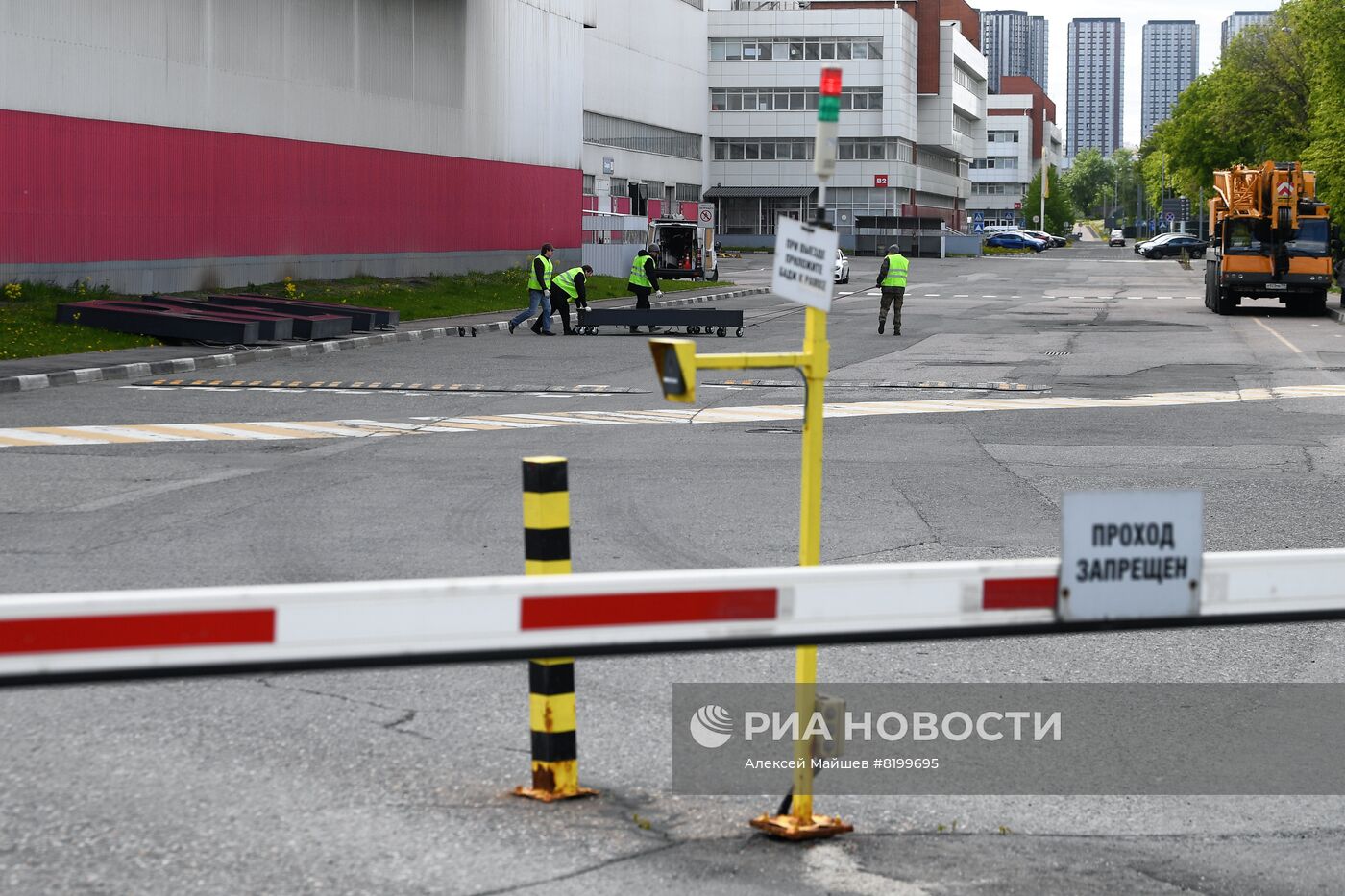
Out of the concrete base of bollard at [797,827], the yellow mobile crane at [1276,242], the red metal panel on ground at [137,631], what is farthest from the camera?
the yellow mobile crane at [1276,242]

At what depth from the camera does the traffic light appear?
481 cm

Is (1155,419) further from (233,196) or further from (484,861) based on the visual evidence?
(233,196)

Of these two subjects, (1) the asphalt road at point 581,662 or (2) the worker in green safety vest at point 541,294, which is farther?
(2) the worker in green safety vest at point 541,294

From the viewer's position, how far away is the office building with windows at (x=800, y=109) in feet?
364

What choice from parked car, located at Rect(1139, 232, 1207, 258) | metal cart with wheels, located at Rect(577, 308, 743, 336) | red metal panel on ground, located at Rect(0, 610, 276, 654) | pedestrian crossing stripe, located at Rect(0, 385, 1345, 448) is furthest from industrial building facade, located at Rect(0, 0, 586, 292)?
parked car, located at Rect(1139, 232, 1207, 258)

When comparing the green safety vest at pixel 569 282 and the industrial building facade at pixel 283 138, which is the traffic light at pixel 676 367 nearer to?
the industrial building facade at pixel 283 138

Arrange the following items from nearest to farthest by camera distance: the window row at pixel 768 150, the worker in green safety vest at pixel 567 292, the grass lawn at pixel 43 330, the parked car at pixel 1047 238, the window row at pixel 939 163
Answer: the grass lawn at pixel 43 330 < the worker in green safety vest at pixel 567 292 < the window row at pixel 768 150 < the window row at pixel 939 163 < the parked car at pixel 1047 238

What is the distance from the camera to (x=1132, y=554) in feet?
14.1

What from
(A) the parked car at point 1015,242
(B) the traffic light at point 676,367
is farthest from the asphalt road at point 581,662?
(A) the parked car at point 1015,242

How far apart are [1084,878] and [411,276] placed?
41208 mm

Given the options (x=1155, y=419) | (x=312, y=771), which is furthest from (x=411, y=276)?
(x=312, y=771)

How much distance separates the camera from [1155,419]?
1797 cm

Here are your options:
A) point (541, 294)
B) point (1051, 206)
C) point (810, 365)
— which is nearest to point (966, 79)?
point (1051, 206)

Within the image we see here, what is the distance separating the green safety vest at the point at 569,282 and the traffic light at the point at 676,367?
28.6m
